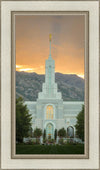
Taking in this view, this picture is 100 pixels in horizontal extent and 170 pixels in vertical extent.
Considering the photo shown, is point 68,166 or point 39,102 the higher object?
point 39,102

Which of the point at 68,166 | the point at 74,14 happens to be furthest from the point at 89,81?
the point at 68,166

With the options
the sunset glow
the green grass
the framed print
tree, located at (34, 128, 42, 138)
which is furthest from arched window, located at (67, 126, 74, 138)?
the sunset glow

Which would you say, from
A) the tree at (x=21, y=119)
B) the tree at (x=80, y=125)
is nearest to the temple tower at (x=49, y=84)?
the tree at (x=21, y=119)

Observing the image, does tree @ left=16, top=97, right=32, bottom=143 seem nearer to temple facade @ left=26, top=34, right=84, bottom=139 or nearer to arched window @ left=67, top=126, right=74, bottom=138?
temple facade @ left=26, top=34, right=84, bottom=139

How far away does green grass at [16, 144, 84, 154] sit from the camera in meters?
3.03

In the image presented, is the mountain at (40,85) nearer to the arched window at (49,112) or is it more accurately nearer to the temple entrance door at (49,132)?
the arched window at (49,112)

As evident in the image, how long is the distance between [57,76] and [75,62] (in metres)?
0.37

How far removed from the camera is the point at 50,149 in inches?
121

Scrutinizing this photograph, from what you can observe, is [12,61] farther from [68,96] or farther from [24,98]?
[68,96]

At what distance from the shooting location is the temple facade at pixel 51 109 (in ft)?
10.4

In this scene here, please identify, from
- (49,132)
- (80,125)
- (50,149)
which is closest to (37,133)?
(49,132)

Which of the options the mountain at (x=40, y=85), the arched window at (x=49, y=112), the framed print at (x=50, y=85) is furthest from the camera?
the arched window at (x=49, y=112)

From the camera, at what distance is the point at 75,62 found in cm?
318

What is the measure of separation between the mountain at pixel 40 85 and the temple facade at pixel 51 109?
0.07m
